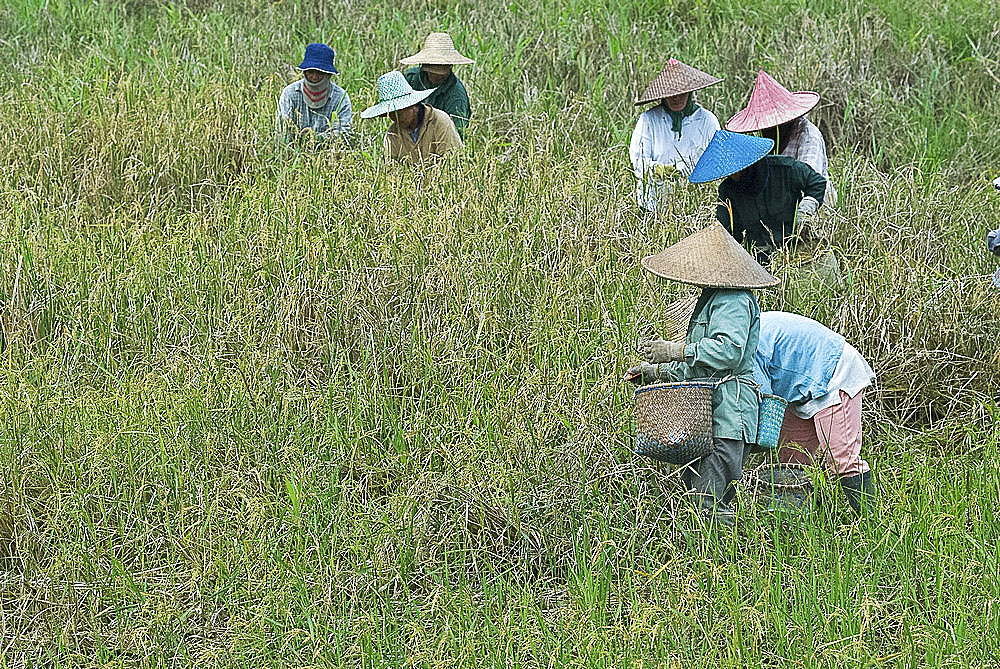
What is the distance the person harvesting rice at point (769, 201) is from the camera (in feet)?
15.7

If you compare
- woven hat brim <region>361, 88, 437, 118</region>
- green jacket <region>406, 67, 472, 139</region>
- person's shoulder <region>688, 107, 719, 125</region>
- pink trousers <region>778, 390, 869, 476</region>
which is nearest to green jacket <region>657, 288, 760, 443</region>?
pink trousers <region>778, 390, 869, 476</region>

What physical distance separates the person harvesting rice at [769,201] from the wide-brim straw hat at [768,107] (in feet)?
0.82

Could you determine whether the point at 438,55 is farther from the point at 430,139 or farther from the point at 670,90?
the point at 670,90

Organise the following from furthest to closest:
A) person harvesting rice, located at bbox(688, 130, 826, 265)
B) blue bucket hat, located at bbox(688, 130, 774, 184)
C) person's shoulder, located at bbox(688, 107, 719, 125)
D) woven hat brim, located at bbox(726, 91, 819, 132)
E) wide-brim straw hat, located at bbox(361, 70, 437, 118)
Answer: person's shoulder, located at bbox(688, 107, 719, 125) → wide-brim straw hat, located at bbox(361, 70, 437, 118) → woven hat brim, located at bbox(726, 91, 819, 132) → person harvesting rice, located at bbox(688, 130, 826, 265) → blue bucket hat, located at bbox(688, 130, 774, 184)

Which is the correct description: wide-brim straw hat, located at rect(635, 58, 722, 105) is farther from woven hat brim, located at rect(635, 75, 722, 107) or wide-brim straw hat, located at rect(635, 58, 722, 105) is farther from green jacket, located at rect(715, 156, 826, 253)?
green jacket, located at rect(715, 156, 826, 253)

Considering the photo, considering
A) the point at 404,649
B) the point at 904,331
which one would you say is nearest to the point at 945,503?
the point at 904,331

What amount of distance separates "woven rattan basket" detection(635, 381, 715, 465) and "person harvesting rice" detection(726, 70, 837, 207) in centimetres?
172

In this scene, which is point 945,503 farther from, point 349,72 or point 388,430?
point 349,72

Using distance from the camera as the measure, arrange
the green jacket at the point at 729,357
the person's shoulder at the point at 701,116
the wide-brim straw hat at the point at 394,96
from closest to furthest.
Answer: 1. the green jacket at the point at 729,357
2. the wide-brim straw hat at the point at 394,96
3. the person's shoulder at the point at 701,116

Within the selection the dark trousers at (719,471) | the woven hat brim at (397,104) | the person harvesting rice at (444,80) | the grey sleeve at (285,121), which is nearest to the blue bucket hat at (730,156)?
the dark trousers at (719,471)

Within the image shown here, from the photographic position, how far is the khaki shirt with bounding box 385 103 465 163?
590 cm

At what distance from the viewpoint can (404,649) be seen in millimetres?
3393

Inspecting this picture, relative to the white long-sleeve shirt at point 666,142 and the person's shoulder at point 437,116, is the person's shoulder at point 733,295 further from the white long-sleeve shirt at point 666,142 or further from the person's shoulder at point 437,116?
the person's shoulder at point 437,116

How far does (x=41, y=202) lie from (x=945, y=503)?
4.27 m
